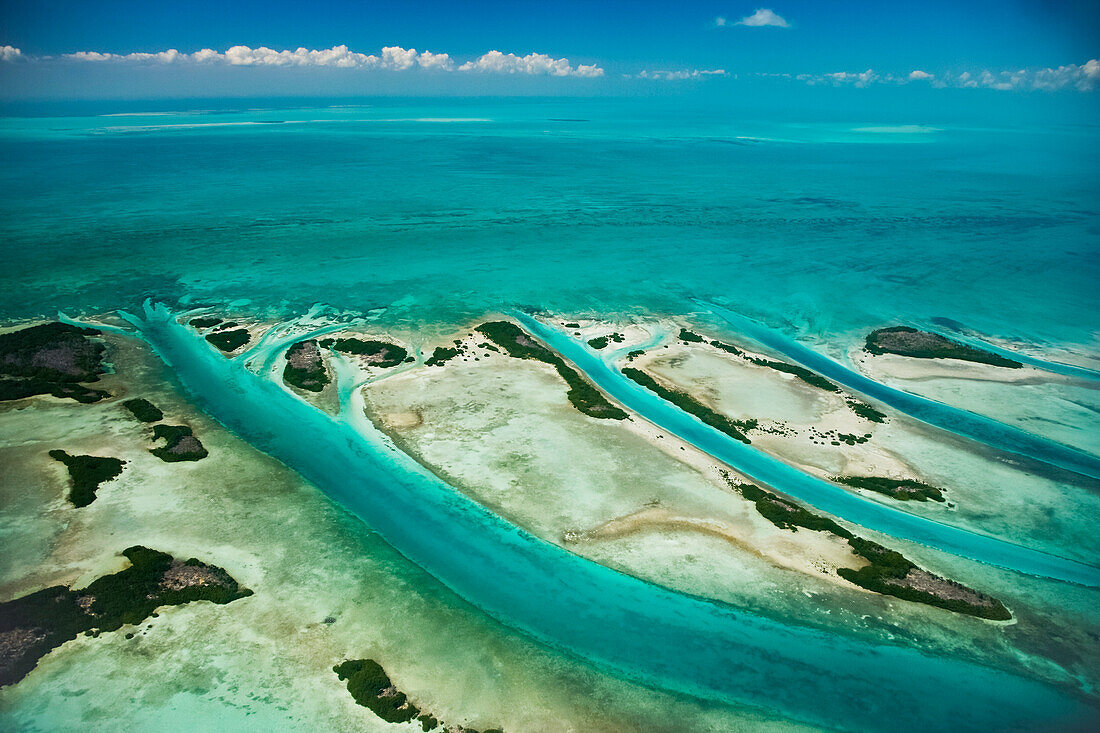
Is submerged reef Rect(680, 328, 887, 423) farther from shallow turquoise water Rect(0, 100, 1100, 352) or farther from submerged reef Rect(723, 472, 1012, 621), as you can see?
submerged reef Rect(723, 472, 1012, 621)

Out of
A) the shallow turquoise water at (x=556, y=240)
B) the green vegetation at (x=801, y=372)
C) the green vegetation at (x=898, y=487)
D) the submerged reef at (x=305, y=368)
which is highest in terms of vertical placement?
the shallow turquoise water at (x=556, y=240)

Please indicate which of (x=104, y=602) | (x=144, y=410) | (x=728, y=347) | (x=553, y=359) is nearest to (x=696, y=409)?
(x=553, y=359)

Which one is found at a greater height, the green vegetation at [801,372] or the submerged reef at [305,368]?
the green vegetation at [801,372]

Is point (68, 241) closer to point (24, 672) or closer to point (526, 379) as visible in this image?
point (526, 379)

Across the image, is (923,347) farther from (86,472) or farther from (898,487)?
(86,472)

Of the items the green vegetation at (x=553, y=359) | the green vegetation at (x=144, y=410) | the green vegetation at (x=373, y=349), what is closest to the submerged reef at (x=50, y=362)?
the green vegetation at (x=144, y=410)

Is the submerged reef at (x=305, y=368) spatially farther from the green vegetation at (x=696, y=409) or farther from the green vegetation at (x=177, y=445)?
the green vegetation at (x=696, y=409)

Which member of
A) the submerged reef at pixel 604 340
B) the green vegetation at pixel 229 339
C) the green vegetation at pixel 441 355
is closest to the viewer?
the green vegetation at pixel 441 355
